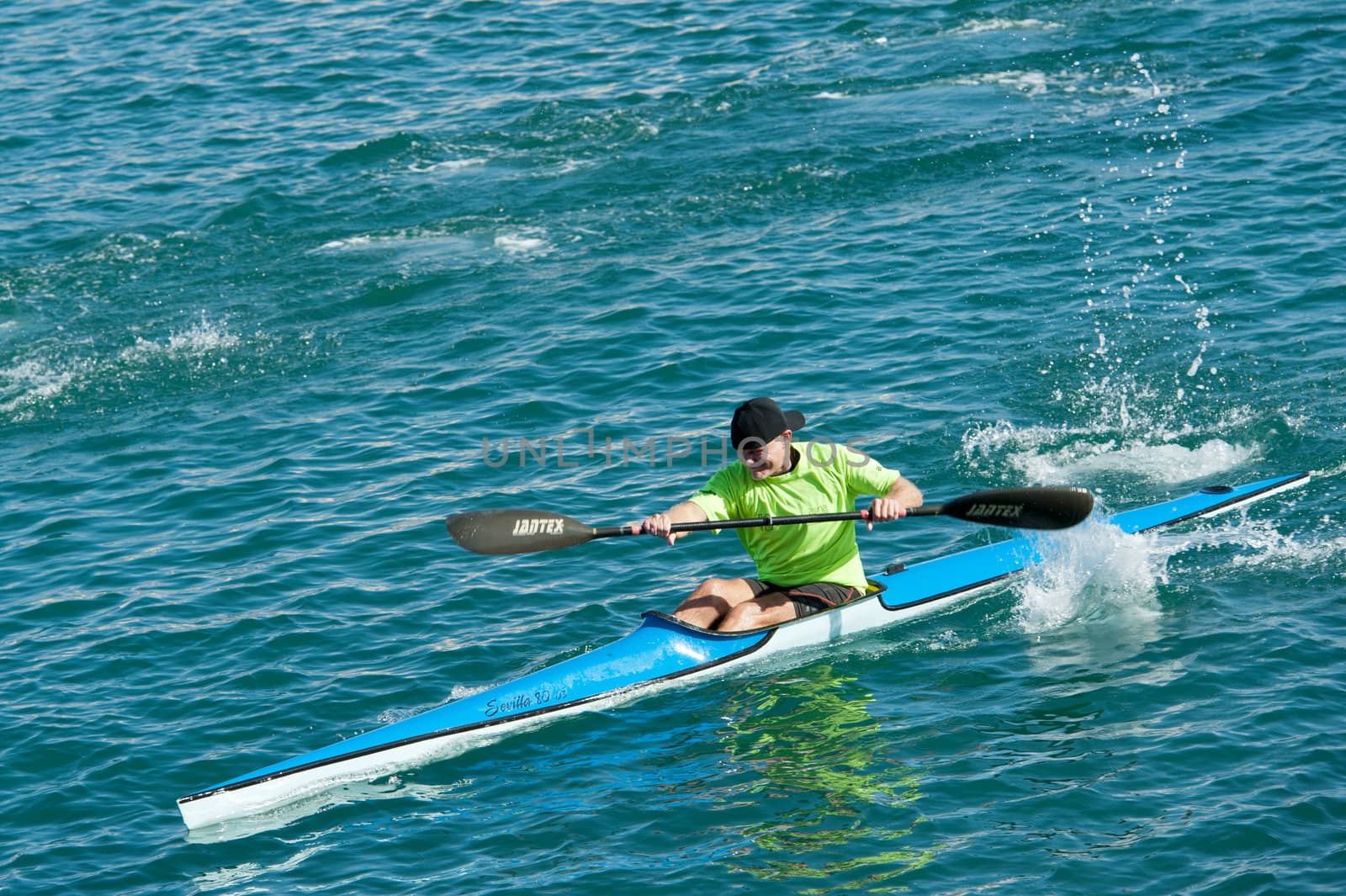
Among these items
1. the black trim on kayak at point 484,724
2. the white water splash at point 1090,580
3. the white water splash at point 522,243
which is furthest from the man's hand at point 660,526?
the white water splash at point 522,243

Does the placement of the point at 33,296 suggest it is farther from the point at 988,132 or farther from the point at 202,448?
the point at 988,132

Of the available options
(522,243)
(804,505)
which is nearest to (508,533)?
(804,505)

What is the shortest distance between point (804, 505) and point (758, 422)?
32.2 inches

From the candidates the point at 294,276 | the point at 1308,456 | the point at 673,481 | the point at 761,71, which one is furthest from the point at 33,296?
the point at 1308,456

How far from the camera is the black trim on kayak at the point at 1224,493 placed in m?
10.9

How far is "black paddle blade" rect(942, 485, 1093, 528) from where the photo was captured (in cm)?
947

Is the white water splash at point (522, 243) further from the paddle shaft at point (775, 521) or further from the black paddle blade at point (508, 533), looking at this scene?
the paddle shaft at point (775, 521)

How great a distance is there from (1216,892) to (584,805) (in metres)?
3.42

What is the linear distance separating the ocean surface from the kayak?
0.47 feet

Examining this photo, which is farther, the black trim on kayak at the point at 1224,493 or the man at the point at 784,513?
the black trim on kayak at the point at 1224,493

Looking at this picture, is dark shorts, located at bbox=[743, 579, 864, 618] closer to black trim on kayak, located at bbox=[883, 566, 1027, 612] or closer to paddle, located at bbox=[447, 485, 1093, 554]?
black trim on kayak, located at bbox=[883, 566, 1027, 612]

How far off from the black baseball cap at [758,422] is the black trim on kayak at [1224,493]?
3368 millimetres

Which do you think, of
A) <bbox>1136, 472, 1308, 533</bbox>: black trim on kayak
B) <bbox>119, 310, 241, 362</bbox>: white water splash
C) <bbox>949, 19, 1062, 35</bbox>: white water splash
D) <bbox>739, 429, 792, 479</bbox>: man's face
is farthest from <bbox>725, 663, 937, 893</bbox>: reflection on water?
<bbox>949, 19, 1062, 35</bbox>: white water splash

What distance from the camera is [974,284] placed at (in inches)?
591
